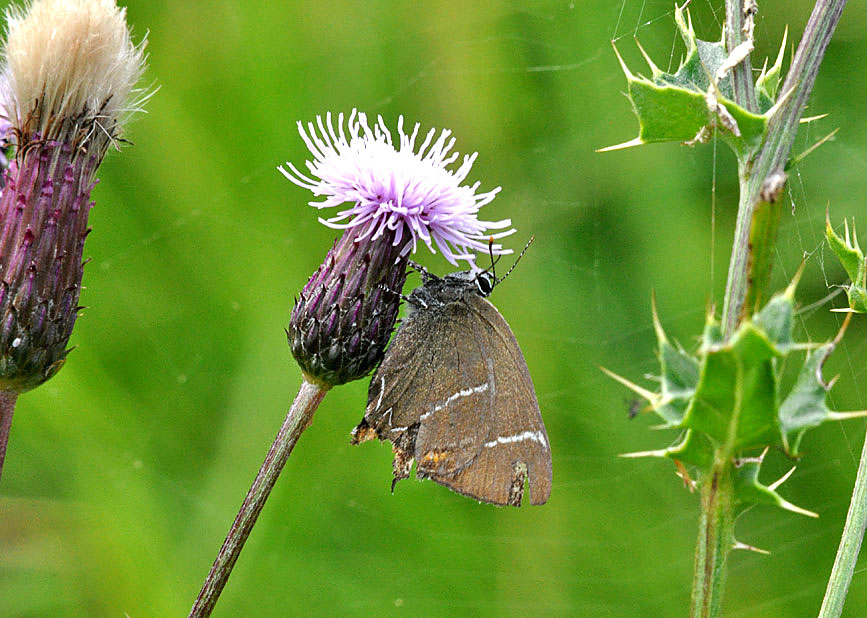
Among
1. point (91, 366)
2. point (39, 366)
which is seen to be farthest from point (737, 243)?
point (91, 366)

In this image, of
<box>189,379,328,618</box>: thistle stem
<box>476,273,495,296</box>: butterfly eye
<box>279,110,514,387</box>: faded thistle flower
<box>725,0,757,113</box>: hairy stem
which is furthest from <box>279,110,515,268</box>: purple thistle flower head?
<box>725,0,757,113</box>: hairy stem

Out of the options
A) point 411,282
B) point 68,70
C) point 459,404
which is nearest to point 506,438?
point 459,404

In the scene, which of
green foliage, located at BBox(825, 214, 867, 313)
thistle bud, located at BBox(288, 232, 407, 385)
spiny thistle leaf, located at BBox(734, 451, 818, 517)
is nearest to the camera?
spiny thistle leaf, located at BBox(734, 451, 818, 517)

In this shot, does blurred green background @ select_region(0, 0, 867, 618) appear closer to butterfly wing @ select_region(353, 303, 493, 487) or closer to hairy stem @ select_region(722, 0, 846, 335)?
butterfly wing @ select_region(353, 303, 493, 487)

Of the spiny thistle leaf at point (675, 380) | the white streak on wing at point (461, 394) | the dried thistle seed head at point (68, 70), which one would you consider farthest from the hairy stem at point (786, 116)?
the dried thistle seed head at point (68, 70)

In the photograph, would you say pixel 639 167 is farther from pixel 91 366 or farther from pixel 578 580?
pixel 91 366

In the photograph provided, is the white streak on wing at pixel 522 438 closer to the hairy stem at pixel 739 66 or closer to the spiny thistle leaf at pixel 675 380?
the spiny thistle leaf at pixel 675 380
